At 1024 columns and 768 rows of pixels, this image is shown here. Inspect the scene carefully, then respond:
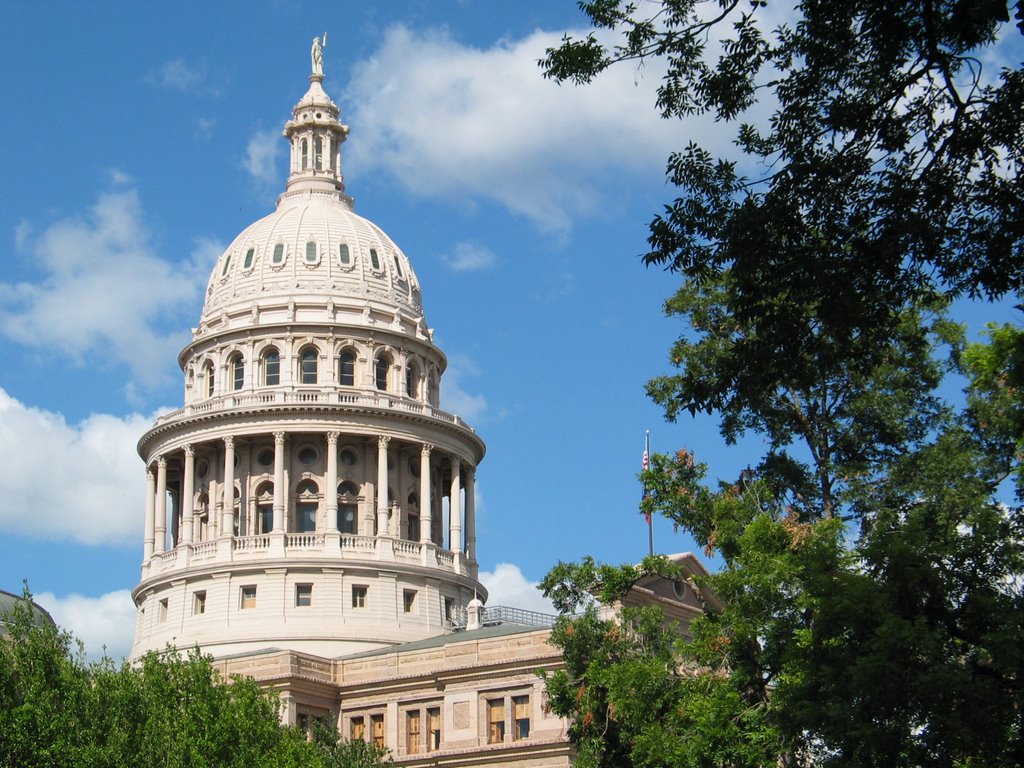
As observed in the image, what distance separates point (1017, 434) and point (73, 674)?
101ft

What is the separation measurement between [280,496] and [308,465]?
11.1ft

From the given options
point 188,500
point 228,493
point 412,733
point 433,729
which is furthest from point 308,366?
point 433,729

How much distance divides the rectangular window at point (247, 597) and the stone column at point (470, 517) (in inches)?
541

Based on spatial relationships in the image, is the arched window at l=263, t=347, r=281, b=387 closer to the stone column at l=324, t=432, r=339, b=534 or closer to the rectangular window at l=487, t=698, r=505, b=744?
the stone column at l=324, t=432, r=339, b=534

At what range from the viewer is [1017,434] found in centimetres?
3534

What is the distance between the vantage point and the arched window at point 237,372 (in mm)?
98562

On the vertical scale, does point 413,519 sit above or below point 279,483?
below

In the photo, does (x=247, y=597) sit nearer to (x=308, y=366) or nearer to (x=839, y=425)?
(x=308, y=366)

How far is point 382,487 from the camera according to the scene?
9475 cm

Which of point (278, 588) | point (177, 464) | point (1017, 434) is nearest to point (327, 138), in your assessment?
point (177, 464)

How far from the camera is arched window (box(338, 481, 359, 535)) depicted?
96.1 meters

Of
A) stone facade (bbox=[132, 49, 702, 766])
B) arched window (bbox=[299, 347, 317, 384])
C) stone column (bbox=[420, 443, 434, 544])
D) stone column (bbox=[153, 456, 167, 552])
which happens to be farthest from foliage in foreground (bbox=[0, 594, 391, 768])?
arched window (bbox=[299, 347, 317, 384])

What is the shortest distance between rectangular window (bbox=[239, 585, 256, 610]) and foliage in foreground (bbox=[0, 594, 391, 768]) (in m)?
31.9

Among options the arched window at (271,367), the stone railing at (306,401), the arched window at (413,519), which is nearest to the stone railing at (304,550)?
the arched window at (413,519)
